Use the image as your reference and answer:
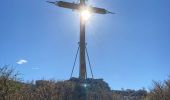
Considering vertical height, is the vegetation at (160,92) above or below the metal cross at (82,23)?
below

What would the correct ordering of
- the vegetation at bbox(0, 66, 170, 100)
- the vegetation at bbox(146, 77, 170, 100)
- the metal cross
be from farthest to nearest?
1. the metal cross
2. the vegetation at bbox(146, 77, 170, 100)
3. the vegetation at bbox(0, 66, 170, 100)

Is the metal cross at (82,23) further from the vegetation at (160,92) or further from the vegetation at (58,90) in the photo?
the vegetation at (160,92)

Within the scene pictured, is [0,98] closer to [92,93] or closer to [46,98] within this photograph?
[46,98]

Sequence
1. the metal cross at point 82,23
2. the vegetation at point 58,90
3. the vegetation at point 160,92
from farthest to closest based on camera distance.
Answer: the metal cross at point 82,23
the vegetation at point 160,92
the vegetation at point 58,90

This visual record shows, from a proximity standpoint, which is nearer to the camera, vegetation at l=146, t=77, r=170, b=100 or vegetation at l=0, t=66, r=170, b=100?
vegetation at l=0, t=66, r=170, b=100

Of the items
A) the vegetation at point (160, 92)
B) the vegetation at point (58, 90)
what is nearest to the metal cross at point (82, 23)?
the vegetation at point (58, 90)

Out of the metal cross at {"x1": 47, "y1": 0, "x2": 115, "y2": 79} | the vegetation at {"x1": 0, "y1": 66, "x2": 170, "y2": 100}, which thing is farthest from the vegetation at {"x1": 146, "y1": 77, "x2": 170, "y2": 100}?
the metal cross at {"x1": 47, "y1": 0, "x2": 115, "y2": 79}

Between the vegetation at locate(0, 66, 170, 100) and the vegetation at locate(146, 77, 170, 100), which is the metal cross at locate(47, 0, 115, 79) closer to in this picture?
the vegetation at locate(0, 66, 170, 100)

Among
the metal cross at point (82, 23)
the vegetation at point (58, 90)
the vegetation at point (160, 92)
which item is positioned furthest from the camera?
the metal cross at point (82, 23)

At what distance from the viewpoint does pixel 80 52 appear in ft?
275

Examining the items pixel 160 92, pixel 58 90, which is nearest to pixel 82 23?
pixel 58 90

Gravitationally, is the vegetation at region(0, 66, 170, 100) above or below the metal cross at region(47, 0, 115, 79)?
below

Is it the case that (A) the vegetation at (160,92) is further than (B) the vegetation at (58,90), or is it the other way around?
(A) the vegetation at (160,92)

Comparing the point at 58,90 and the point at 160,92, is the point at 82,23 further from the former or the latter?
the point at 160,92
